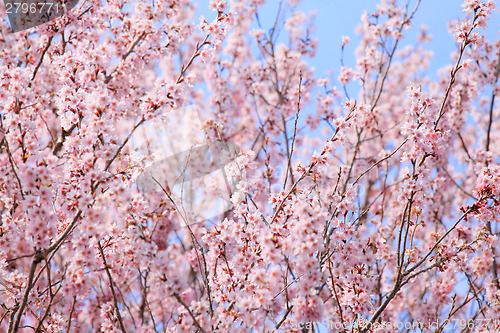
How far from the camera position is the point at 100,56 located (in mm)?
4930

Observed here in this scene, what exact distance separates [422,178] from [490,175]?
2.11ft

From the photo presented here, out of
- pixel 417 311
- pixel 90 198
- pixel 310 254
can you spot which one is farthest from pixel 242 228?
pixel 417 311

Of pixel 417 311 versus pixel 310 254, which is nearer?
pixel 310 254

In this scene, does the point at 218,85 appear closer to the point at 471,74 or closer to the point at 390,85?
the point at 471,74

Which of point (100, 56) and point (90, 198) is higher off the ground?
point (100, 56)

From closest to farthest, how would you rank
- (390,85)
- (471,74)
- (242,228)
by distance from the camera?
(242,228) < (471,74) < (390,85)

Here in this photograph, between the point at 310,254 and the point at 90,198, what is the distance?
1.89 meters

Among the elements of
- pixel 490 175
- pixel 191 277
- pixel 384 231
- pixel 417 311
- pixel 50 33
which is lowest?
pixel 417 311

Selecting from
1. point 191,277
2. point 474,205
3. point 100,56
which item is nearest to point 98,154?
point 100,56

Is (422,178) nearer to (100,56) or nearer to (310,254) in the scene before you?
(310,254)

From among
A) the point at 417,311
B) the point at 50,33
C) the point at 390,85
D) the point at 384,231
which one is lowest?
the point at 417,311

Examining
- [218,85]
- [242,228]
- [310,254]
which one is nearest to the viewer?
[310,254]

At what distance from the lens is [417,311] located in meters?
6.20

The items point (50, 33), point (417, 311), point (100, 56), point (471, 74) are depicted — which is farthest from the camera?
point (471, 74)
